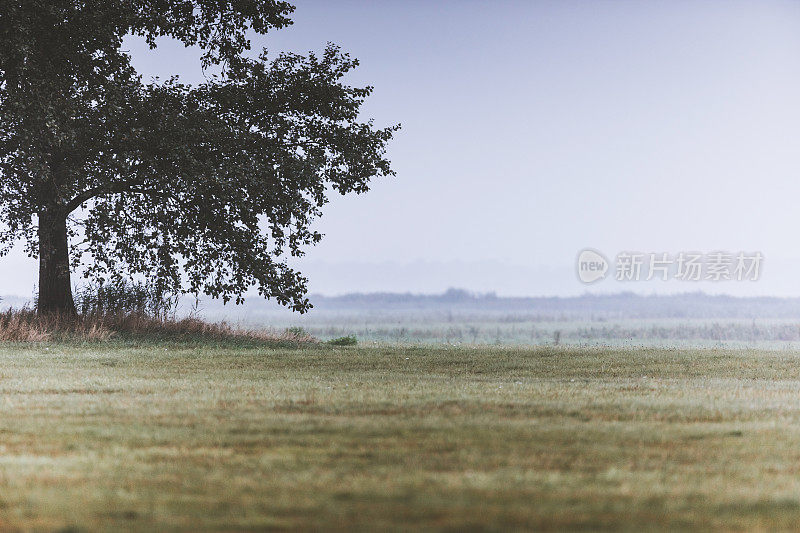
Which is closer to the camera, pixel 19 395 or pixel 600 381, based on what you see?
pixel 19 395

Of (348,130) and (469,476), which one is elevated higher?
(348,130)

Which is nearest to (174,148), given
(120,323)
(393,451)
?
(120,323)

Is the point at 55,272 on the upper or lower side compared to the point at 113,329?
upper

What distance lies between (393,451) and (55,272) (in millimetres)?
18464

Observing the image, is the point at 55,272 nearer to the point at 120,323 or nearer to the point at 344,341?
the point at 120,323

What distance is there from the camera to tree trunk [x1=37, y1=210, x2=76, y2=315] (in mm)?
22406

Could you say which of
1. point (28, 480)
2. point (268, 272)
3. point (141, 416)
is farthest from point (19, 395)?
point (268, 272)

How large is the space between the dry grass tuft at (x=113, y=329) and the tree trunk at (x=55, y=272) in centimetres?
45

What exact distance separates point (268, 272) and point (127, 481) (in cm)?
1565

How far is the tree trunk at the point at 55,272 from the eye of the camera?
2241 cm

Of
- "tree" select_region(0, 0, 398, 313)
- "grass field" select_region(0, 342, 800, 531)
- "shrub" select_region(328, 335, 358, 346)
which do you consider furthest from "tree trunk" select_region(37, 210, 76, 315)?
"grass field" select_region(0, 342, 800, 531)

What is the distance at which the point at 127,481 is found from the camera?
5.87 metres

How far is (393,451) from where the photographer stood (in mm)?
6738

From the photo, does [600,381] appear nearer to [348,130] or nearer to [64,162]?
[348,130]
